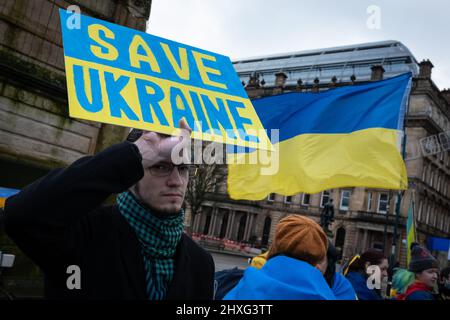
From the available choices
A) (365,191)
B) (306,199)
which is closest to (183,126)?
(365,191)

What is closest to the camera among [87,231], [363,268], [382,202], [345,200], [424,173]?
[87,231]

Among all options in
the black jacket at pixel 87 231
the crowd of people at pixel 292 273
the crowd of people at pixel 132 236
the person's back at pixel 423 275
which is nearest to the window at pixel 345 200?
the person's back at pixel 423 275

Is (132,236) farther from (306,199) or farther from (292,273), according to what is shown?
(306,199)

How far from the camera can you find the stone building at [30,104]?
6.57 meters

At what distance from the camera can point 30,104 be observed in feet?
22.6

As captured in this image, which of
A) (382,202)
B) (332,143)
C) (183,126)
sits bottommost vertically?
(183,126)

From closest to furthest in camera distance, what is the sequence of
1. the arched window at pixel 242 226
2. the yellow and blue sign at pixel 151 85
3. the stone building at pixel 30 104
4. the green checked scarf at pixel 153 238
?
the yellow and blue sign at pixel 151 85
the green checked scarf at pixel 153 238
the stone building at pixel 30 104
the arched window at pixel 242 226

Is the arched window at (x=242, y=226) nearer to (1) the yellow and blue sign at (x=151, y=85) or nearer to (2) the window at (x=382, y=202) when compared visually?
(2) the window at (x=382, y=202)

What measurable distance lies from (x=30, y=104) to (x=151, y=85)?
19.2 ft

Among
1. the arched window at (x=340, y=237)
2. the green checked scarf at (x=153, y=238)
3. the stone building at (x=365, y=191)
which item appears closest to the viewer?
the green checked scarf at (x=153, y=238)

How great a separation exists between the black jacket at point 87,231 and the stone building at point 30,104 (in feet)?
18.8

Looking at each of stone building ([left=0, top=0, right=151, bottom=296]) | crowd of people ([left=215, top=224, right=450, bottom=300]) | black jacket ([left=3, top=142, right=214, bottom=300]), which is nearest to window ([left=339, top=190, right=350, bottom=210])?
stone building ([left=0, top=0, right=151, bottom=296])

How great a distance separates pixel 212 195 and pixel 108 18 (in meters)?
46.7

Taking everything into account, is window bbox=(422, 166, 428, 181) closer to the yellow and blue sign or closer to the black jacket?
the yellow and blue sign
